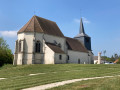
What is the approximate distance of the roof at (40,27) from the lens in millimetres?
32875

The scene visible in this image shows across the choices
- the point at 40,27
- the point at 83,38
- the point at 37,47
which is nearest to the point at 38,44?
the point at 37,47

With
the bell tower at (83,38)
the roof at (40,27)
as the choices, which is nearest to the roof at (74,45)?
the bell tower at (83,38)

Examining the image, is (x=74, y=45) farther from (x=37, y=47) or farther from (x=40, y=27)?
(x=37, y=47)

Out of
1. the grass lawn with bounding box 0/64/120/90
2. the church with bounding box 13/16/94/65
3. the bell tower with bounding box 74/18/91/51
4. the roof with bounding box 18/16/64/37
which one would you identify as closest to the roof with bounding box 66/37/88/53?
the bell tower with bounding box 74/18/91/51

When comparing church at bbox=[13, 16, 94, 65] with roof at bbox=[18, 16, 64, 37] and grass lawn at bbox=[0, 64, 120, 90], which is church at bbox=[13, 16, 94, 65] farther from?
grass lawn at bbox=[0, 64, 120, 90]

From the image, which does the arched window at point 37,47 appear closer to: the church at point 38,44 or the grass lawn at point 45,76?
the church at point 38,44

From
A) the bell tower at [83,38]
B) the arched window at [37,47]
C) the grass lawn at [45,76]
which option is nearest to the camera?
the grass lawn at [45,76]

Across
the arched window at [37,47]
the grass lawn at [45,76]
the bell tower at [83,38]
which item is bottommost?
the grass lawn at [45,76]

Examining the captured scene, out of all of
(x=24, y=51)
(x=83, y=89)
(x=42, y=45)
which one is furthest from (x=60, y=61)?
(x=83, y=89)

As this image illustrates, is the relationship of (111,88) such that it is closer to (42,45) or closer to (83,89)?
(83,89)

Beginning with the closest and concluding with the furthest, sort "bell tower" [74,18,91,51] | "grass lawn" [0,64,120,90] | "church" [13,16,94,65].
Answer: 1. "grass lawn" [0,64,120,90]
2. "church" [13,16,94,65]
3. "bell tower" [74,18,91,51]

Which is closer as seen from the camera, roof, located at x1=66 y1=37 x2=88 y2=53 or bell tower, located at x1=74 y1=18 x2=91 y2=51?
roof, located at x1=66 y1=37 x2=88 y2=53

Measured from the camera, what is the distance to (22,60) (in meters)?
31.3

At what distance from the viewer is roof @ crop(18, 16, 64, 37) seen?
32.9 meters
